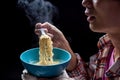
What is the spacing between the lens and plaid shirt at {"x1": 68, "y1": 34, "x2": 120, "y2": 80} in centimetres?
A: 123

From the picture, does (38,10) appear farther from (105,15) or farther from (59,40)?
(105,15)

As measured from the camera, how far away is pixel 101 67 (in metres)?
1.45

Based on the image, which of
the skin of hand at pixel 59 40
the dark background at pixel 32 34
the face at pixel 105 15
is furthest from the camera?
the dark background at pixel 32 34

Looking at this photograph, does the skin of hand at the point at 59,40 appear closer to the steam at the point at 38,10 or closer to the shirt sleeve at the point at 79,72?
the shirt sleeve at the point at 79,72

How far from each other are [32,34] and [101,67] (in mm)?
619

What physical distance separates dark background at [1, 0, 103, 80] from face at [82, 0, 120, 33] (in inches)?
26.3

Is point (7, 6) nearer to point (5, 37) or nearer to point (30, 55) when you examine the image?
point (5, 37)

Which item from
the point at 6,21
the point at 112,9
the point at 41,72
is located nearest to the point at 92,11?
the point at 112,9

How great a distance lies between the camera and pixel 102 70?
4.72 feet

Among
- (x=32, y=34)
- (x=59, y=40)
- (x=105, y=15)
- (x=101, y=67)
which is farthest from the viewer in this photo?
(x=32, y=34)

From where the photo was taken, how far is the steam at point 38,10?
185 cm

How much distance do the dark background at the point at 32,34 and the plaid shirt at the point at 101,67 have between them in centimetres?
15

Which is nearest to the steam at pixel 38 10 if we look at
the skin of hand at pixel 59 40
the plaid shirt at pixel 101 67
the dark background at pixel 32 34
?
the dark background at pixel 32 34

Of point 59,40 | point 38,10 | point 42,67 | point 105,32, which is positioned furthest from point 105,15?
point 38,10
